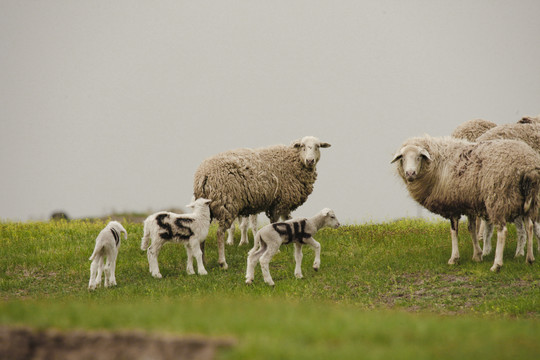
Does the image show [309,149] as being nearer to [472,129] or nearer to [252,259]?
[252,259]

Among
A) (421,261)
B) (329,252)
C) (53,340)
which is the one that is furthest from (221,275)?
(53,340)

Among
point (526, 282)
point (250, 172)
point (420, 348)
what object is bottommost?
point (526, 282)

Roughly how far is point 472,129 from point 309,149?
5888 millimetres

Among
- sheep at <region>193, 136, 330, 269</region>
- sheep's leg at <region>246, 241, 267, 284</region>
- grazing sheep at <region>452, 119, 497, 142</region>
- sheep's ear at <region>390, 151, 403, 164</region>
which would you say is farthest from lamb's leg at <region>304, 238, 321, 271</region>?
grazing sheep at <region>452, 119, 497, 142</region>

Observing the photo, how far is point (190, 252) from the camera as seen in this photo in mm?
14930

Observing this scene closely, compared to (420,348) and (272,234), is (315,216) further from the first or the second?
(420,348)

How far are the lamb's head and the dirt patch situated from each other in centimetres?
1175

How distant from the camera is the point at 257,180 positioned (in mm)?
16203

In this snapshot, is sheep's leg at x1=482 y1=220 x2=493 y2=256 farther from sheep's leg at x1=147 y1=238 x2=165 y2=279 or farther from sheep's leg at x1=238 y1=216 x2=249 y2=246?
sheep's leg at x1=147 y1=238 x2=165 y2=279

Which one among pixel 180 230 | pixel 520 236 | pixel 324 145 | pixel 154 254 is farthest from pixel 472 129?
pixel 154 254

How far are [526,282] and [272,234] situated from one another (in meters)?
5.90

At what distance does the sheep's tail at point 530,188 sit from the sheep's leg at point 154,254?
869cm

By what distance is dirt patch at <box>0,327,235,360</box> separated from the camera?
550 centimetres

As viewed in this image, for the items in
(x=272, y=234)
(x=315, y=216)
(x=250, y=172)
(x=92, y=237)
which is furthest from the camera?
(x=92, y=237)
